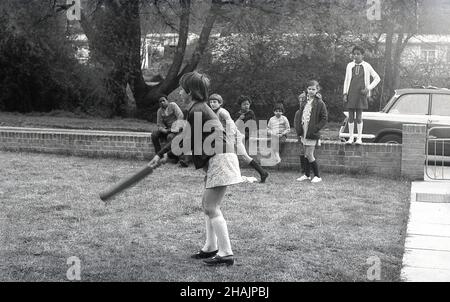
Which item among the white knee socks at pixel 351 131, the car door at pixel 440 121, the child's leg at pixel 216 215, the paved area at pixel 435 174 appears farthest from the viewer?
the car door at pixel 440 121

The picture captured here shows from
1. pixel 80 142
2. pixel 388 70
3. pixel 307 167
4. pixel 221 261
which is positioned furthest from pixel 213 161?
pixel 388 70

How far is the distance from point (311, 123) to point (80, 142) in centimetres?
538

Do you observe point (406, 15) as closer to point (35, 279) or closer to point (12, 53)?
point (12, 53)

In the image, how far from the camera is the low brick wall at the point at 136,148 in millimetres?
11812

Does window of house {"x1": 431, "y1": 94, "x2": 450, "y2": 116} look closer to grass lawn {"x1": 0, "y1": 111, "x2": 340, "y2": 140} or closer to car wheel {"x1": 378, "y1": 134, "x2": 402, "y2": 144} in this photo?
car wheel {"x1": 378, "y1": 134, "x2": 402, "y2": 144}

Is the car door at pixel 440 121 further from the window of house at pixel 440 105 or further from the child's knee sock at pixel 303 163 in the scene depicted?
the child's knee sock at pixel 303 163

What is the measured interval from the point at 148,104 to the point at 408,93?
11.7 m

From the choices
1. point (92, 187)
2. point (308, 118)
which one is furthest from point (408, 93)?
point (92, 187)

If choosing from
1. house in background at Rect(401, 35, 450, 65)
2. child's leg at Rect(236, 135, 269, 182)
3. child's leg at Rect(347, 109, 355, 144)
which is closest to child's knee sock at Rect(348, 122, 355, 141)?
child's leg at Rect(347, 109, 355, 144)

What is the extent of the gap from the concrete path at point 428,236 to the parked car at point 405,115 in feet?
7.95

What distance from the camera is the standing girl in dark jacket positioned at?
1079 centimetres

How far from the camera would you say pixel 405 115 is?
13078 millimetres

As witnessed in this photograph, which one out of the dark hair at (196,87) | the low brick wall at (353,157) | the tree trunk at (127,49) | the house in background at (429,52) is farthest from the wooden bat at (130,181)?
the house in background at (429,52)

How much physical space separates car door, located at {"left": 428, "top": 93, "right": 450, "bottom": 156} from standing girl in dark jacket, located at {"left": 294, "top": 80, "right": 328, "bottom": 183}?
269 cm
